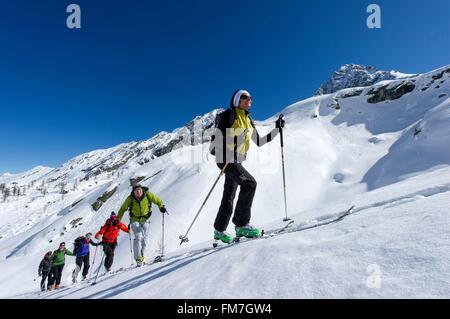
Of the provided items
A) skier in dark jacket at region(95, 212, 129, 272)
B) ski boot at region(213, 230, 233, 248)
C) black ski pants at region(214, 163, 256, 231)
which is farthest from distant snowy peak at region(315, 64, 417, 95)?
ski boot at region(213, 230, 233, 248)

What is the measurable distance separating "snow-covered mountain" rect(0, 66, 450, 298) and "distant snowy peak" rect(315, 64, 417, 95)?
105959 millimetres

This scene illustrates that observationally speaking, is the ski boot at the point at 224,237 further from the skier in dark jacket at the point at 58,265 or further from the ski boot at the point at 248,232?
the skier in dark jacket at the point at 58,265

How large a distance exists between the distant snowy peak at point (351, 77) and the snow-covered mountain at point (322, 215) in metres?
106

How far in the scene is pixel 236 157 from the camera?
5688 mm

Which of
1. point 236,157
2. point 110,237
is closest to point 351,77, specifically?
point 110,237

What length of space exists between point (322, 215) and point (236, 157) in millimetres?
2576

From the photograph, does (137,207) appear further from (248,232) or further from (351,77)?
(351,77)

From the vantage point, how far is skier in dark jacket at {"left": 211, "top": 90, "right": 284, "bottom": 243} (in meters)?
5.65

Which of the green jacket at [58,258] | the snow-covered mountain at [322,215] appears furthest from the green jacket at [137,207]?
the green jacket at [58,258]

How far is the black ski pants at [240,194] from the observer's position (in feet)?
18.6

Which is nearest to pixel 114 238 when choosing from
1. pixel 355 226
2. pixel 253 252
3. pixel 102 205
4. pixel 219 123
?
pixel 219 123

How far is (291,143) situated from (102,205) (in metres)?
29.8
